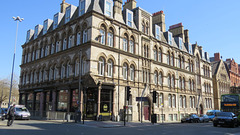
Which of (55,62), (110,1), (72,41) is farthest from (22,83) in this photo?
(110,1)

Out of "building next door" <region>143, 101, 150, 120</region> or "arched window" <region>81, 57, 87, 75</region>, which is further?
"building next door" <region>143, 101, 150, 120</region>

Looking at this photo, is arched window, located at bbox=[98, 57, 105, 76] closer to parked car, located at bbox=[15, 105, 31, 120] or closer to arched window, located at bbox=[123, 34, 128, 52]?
arched window, located at bbox=[123, 34, 128, 52]

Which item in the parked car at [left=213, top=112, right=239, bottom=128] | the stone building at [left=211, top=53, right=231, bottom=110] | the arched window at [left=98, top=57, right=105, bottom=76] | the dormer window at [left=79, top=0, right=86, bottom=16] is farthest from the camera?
the stone building at [left=211, top=53, right=231, bottom=110]

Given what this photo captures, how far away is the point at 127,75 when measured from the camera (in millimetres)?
29391

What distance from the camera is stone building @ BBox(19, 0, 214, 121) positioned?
26.0 meters

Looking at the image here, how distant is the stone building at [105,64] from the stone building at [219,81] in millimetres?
12252

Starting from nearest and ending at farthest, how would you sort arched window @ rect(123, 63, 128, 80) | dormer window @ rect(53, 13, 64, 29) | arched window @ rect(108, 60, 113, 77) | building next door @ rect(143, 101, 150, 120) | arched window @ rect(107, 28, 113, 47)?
arched window @ rect(108, 60, 113, 77)
arched window @ rect(107, 28, 113, 47)
arched window @ rect(123, 63, 128, 80)
building next door @ rect(143, 101, 150, 120)
dormer window @ rect(53, 13, 64, 29)

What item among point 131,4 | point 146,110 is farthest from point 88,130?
point 131,4

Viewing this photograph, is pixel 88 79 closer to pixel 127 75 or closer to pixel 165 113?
pixel 127 75

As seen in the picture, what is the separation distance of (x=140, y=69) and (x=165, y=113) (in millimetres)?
9726

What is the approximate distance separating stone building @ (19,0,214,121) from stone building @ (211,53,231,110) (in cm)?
1225

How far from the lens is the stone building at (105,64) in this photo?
2595cm

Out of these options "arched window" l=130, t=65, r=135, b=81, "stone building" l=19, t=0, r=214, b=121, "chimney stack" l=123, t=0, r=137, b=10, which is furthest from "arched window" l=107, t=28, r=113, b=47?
"chimney stack" l=123, t=0, r=137, b=10

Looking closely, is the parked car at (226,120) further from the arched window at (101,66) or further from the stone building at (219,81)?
the stone building at (219,81)
